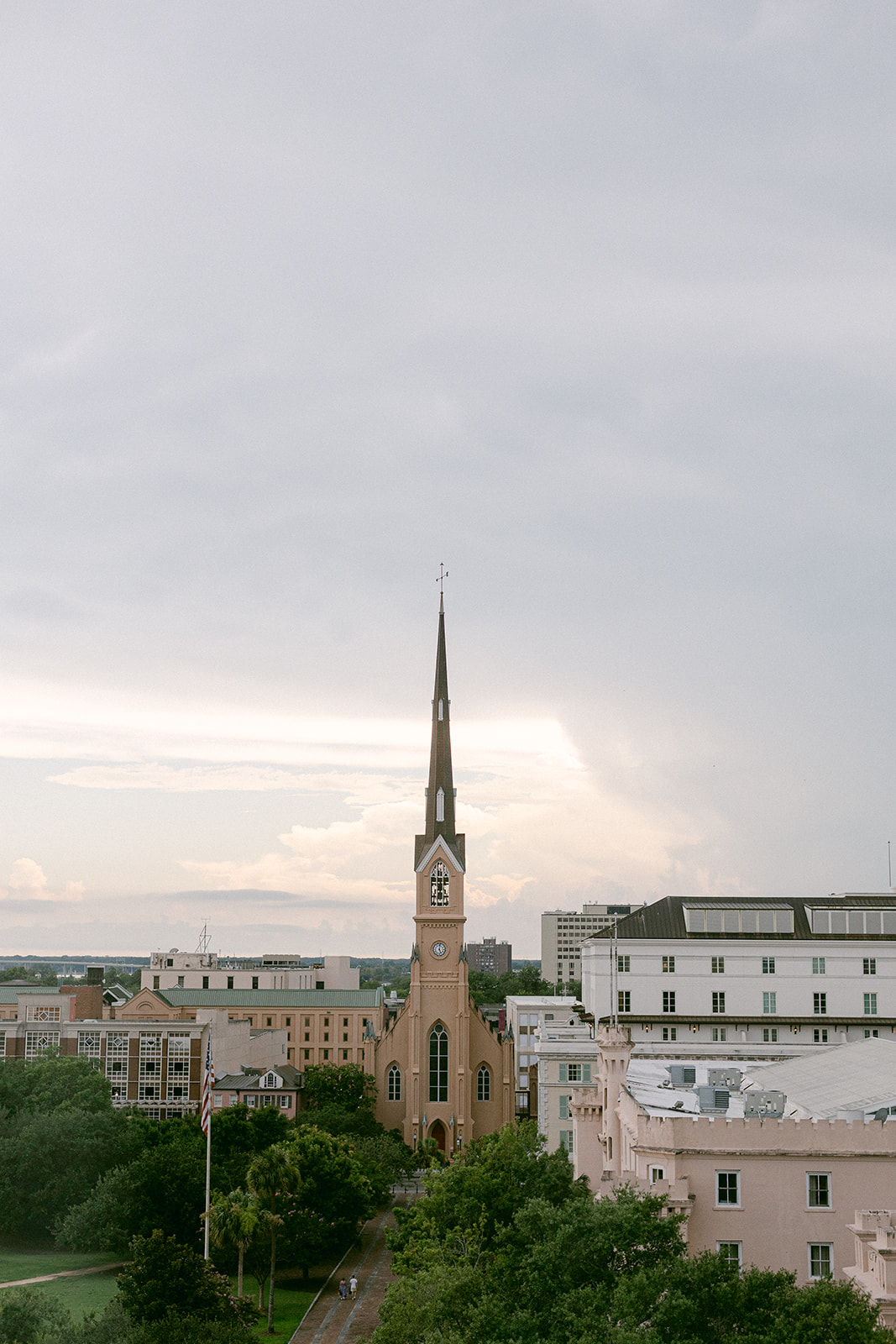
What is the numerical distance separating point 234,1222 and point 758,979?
40760 millimetres

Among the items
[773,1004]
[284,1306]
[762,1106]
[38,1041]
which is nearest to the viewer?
[762,1106]

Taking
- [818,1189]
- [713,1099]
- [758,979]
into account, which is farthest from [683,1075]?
[758,979]

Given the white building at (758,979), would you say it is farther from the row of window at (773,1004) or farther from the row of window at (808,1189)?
the row of window at (808,1189)

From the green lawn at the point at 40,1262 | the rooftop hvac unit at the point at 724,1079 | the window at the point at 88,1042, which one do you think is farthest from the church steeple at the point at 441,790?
the rooftop hvac unit at the point at 724,1079

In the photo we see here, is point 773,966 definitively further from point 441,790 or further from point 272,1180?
point 441,790

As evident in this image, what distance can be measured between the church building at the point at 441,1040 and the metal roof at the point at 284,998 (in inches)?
1575

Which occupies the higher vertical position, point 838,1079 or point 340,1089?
point 838,1079

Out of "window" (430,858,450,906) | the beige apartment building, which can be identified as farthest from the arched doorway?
the beige apartment building

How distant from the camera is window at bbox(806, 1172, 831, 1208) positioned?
4575 cm

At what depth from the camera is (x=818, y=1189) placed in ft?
150

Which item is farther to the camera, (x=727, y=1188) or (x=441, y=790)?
(x=441, y=790)

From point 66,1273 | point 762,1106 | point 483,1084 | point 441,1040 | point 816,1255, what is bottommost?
point 66,1273

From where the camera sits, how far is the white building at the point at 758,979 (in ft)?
297

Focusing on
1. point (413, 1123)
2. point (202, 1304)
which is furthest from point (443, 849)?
point (202, 1304)
